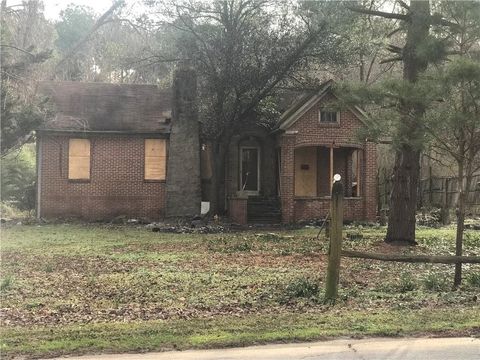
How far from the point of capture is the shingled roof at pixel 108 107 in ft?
80.9

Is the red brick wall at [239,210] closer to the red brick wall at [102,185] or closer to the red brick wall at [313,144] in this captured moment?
the red brick wall at [313,144]

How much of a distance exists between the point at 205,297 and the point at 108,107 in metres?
19.0

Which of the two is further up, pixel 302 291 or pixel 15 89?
pixel 15 89

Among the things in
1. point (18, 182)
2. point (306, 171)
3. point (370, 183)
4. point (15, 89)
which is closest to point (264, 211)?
point (306, 171)

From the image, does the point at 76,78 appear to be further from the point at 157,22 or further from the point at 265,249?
the point at 265,249

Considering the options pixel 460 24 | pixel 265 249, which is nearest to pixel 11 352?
pixel 460 24

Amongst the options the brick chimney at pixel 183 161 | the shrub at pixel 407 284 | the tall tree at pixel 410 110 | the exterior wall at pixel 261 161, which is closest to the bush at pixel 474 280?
the shrub at pixel 407 284

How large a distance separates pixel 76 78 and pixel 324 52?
24775mm

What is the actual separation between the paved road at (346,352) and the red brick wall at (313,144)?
703 inches

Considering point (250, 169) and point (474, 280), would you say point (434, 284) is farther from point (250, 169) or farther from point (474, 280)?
point (250, 169)

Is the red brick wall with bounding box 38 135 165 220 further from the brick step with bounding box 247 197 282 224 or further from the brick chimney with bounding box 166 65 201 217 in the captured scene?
the brick step with bounding box 247 197 282 224

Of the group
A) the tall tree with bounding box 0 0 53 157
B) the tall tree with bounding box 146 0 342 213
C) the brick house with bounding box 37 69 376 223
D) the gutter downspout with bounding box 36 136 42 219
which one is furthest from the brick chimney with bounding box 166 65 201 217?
the tall tree with bounding box 0 0 53 157

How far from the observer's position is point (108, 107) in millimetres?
26078

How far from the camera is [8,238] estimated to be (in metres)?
17.4
